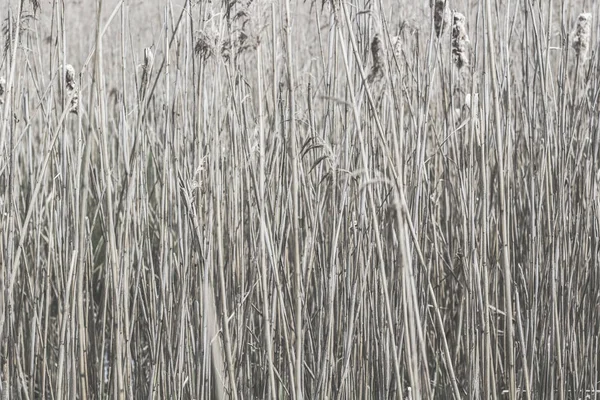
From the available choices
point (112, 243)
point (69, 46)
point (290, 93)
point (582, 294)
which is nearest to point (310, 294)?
point (582, 294)

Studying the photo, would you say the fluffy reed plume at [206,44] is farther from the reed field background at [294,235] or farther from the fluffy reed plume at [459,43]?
the fluffy reed plume at [459,43]

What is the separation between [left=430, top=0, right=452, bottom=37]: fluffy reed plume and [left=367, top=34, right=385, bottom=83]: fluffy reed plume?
331mm

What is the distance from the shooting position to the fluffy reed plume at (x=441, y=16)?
52.2 inches

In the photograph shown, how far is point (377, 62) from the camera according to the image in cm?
100

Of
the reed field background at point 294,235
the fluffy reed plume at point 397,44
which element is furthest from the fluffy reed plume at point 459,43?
the fluffy reed plume at point 397,44

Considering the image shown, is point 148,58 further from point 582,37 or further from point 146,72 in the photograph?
point 582,37

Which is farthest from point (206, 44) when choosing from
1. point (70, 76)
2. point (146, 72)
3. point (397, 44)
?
point (397, 44)

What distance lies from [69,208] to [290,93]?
1.97 ft

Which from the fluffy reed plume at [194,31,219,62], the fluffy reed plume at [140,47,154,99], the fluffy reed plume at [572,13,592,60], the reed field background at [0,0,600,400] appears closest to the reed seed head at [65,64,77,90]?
the reed field background at [0,0,600,400]

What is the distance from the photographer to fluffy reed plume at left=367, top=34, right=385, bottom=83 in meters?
0.99

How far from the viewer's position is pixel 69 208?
139 cm

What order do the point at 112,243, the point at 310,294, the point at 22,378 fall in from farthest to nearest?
the point at 310,294, the point at 22,378, the point at 112,243

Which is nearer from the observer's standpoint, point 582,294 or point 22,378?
point 22,378

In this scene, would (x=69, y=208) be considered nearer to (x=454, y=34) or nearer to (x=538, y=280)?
(x=454, y=34)
